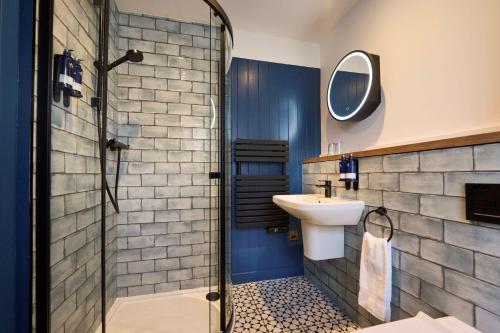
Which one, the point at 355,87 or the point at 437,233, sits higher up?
the point at 355,87

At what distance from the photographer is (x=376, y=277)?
1.32m

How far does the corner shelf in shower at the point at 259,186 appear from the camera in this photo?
216 centimetres

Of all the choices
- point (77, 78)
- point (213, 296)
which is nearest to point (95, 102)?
point (77, 78)

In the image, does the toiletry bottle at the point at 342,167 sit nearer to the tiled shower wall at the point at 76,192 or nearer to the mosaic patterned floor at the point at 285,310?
the mosaic patterned floor at the point at 285,310

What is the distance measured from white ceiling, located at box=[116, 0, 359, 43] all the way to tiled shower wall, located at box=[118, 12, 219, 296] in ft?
0.27

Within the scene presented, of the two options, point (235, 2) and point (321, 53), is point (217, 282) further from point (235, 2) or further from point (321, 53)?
point (321, 53)

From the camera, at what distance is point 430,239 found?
112 centimetres

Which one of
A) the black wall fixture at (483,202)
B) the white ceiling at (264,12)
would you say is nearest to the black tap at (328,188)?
the black wall fixture at (483,202)

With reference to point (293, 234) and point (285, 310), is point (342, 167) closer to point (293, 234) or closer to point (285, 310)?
point (293, 234)

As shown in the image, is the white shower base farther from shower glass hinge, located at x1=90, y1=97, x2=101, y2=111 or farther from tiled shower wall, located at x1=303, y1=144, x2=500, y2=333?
shower glass hinge, located at x1=90, y1=97, x2=101, y2=111

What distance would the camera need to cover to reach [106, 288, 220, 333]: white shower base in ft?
5.16

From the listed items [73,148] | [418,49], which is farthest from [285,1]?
[73,148]

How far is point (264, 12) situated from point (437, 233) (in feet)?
6.71

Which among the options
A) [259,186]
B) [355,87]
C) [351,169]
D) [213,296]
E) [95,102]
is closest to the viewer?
[95,102]
